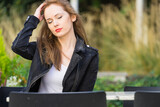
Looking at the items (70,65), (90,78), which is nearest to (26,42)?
(70,65)

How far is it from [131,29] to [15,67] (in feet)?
16.9

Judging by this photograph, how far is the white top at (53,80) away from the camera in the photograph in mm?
2596

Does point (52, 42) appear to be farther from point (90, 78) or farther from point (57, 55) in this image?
point (90, 78)

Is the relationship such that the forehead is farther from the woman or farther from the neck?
the neck

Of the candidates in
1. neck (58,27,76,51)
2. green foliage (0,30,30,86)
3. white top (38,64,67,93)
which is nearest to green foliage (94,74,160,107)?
green foliage (0,30,30,86)

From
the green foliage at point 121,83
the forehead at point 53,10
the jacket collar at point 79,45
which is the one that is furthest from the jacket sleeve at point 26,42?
the green foliage at point 121,83

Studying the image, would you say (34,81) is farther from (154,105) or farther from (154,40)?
(154,40)

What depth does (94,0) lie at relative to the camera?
11.0 m

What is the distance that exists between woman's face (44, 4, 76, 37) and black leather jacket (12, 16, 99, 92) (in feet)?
0.40

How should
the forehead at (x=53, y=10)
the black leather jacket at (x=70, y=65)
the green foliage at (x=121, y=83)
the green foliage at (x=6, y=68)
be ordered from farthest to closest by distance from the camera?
the green foliage at (x=121, y=83)
the green foliage at (x=6, y=68)
the forehead at (x=53, y=10)
the black leather jacket at (x=70, y=65)

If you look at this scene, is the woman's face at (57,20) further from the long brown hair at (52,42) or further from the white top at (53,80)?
the white top at (53,80)

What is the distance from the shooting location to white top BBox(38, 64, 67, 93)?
2596 millimetres

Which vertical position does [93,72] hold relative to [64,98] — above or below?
below

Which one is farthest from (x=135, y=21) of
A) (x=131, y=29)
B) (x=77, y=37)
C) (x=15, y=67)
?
(x=77, y=37)
